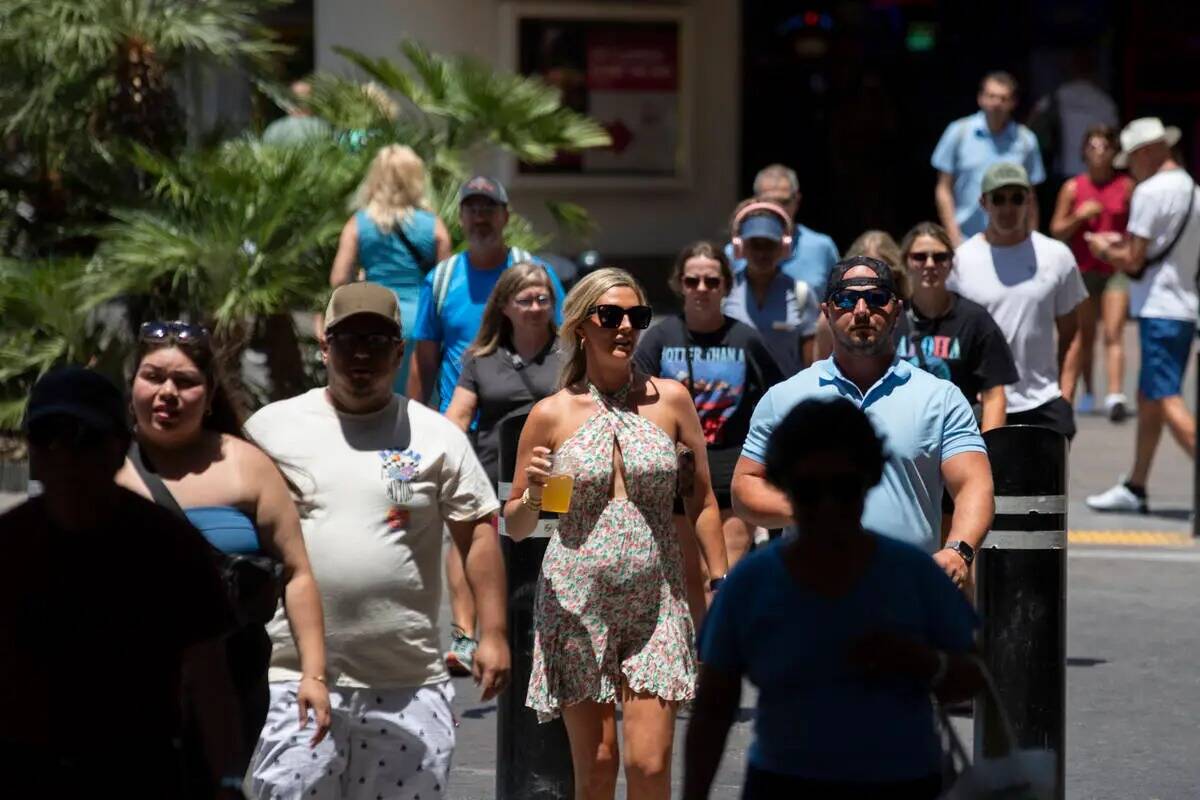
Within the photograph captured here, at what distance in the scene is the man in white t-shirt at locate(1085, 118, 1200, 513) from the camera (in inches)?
453

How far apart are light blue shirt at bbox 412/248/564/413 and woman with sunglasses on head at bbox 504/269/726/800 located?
10.2ft

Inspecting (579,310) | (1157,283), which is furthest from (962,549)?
(1157,283)

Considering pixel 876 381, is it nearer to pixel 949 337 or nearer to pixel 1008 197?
pixel 949 337

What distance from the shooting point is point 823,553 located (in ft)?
13.1

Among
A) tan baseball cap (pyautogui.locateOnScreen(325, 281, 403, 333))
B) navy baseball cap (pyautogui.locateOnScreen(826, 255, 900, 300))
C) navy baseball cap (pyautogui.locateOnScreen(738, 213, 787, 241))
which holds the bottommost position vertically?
tan baseball cap (pyautogui.locateOnScreen(325, 281, 403, 333))

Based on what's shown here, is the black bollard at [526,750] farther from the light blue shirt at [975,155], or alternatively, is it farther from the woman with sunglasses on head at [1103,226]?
the woman with sunglasses on head at [1103,226]

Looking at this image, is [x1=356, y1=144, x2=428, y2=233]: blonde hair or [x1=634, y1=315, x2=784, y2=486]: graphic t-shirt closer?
[x1=634, y1=315, x2=784, y2=486]: graphic t-shirt

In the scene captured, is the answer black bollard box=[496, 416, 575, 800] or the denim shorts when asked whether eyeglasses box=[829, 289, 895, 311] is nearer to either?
Answer: black bollard box=[496, 416, 575, 800]

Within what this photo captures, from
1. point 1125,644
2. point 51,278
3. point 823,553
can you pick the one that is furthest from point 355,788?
point 51,278

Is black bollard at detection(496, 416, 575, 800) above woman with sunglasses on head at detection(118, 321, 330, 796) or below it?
below

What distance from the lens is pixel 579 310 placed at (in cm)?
603

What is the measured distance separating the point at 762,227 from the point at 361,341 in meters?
4.05

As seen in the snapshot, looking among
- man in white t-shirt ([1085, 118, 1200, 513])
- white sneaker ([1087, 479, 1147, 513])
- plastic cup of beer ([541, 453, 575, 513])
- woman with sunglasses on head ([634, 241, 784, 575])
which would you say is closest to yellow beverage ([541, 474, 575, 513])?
plastic cup of beer ([541, 453, 575, 513])

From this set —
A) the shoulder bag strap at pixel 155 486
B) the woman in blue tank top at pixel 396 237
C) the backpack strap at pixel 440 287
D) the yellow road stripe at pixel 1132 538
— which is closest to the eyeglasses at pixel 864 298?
the shoulder bag strap at pixel 155 486
